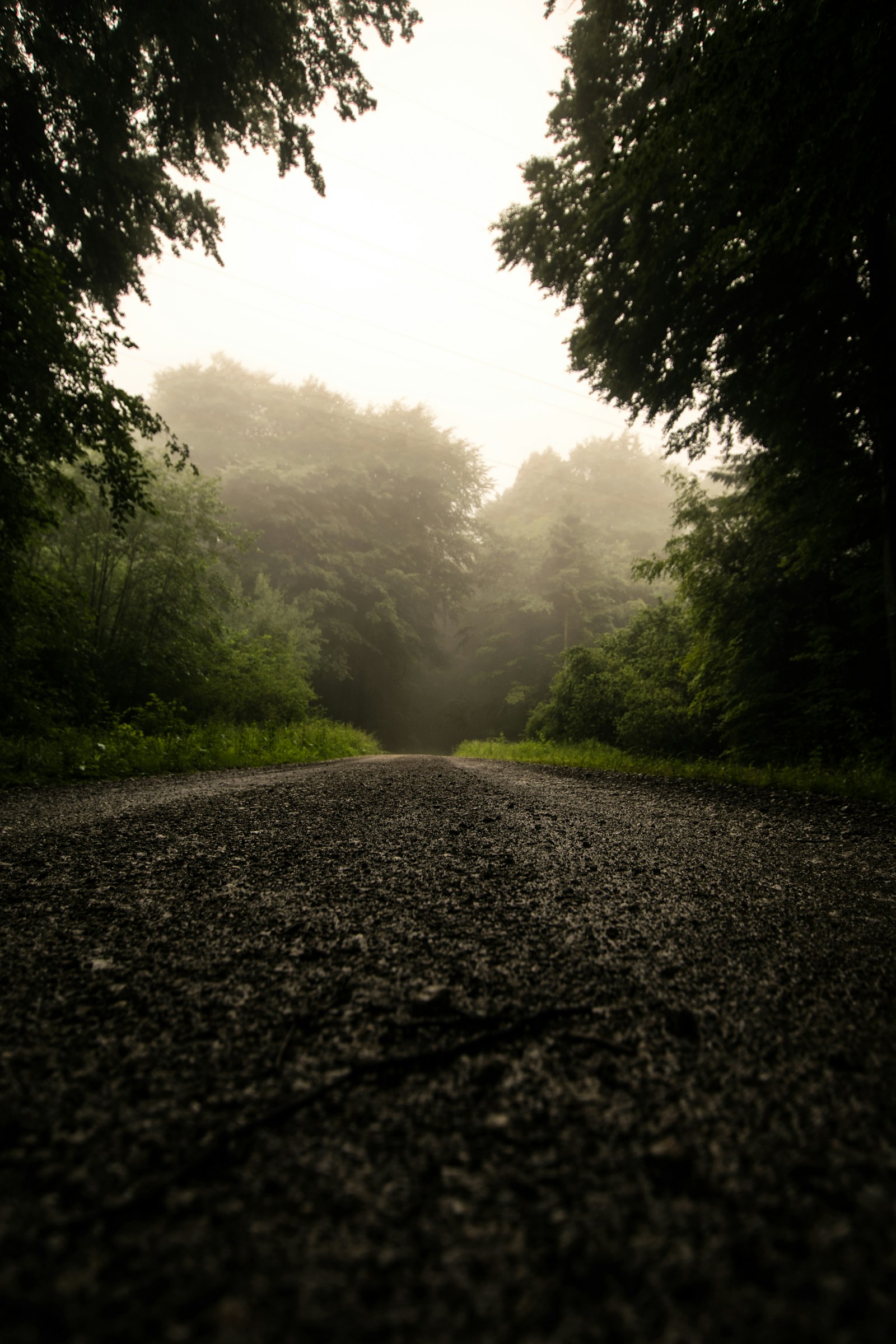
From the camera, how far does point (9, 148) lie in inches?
212

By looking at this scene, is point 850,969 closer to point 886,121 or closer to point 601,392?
point 886,121

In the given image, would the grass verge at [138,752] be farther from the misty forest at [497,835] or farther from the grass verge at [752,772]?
the grass verge at [752,772]

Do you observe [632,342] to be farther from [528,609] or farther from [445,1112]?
[528,609]

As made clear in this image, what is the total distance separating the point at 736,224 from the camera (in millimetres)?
4344

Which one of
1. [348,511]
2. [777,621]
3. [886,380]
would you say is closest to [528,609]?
[348,511]

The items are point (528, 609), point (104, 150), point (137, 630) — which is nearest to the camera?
point (104, 150)

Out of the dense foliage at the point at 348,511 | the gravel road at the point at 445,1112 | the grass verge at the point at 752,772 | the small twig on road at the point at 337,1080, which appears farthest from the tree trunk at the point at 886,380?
the dense foliage at the point at 348,511

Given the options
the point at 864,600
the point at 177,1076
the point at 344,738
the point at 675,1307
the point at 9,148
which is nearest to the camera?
the point at 675,1307

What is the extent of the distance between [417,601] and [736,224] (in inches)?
843

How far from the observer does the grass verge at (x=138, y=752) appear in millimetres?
4535

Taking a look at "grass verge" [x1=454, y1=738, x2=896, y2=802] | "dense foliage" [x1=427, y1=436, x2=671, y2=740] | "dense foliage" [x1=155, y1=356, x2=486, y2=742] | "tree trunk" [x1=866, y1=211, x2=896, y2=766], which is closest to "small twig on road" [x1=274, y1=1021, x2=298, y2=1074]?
"grass verge" [x1=454, y1=738, x2=896, y2=802]

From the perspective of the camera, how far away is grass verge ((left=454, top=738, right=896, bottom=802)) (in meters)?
4.02

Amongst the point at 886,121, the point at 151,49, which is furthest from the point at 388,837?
the point at 151,49

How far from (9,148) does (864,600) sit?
10.4 m
